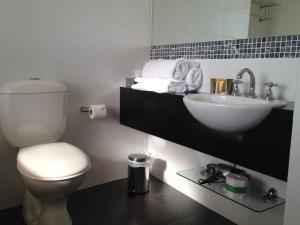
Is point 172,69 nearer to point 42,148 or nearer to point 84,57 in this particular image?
point 84,57

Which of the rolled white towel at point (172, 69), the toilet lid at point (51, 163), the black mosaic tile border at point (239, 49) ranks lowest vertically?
the toilet lid at point (51, 163)

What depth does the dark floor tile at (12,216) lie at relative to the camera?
5.08 feet

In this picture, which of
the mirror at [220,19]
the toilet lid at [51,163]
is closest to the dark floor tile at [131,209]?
the toilet lid at [51,163]

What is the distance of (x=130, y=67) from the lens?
203cm

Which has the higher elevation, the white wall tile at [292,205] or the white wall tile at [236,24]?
the white wall tile at [236,24]

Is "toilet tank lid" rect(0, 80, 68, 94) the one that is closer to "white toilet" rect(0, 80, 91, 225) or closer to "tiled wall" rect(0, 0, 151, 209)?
"white toilet" rect(0, 80, 91, 225)

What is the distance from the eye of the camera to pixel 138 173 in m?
1.88

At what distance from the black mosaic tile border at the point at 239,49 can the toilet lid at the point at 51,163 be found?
96 cm

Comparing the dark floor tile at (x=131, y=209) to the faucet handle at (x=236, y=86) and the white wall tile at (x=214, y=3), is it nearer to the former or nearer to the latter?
the faucet handle at (x=236, y=86)

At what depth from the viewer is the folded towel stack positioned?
1587 mm

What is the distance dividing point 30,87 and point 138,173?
35.1 inches

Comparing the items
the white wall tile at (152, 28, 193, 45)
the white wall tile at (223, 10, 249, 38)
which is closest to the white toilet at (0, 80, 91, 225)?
the white wall tile at (152, 28, 193, 45)

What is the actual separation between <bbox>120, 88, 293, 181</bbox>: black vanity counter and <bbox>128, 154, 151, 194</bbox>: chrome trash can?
0.24 m

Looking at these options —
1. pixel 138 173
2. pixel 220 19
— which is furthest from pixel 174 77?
pixel 138 173
